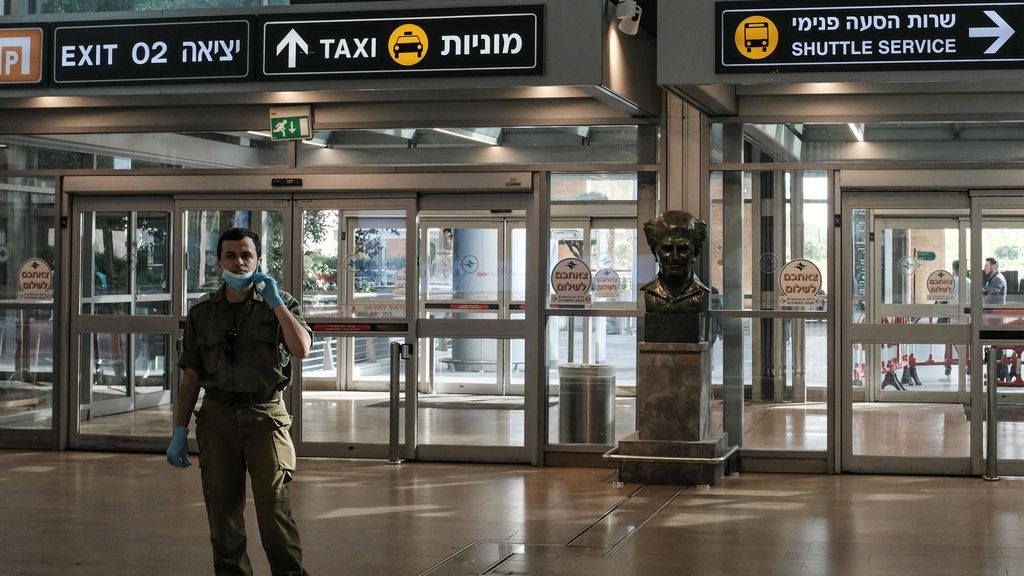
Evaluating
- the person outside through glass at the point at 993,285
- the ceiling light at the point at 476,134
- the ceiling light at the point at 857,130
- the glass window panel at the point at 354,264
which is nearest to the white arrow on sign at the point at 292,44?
the ceiling light at the point at 476,134

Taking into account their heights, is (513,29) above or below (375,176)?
above

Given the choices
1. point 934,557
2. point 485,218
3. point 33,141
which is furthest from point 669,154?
point 33,141

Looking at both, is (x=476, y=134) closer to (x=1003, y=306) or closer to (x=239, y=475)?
(x=1003, y=306)

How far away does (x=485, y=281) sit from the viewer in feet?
29.8

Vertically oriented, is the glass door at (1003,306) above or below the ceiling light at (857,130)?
below

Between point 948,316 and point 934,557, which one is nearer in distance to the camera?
point 934,557

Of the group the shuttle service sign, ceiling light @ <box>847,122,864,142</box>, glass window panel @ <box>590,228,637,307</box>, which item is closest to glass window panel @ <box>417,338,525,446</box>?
glass window panel @ <box>590,228,637,307</box>

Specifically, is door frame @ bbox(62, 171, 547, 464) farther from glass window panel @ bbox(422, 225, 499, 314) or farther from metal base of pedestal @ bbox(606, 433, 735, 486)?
metal base of pedestal @ bbox(606, 433, 735, 486)

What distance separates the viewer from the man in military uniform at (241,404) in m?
4.84

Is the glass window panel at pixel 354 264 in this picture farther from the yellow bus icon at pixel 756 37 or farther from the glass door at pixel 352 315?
the yellow bus icon at pixel 756 37

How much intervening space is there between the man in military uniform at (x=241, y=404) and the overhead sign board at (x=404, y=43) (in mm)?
3007

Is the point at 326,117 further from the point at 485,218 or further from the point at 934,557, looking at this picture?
the point at 934,557

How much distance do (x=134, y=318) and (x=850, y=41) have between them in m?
5.62

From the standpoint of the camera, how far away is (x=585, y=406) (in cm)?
898
